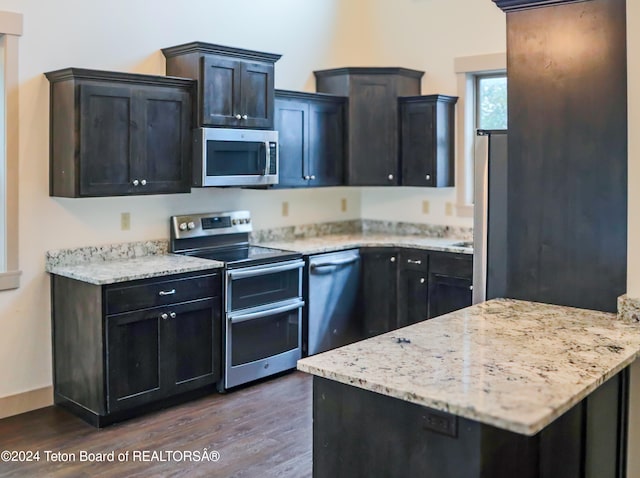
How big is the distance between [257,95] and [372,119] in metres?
1.22

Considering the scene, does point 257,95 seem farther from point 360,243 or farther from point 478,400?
point 478,400

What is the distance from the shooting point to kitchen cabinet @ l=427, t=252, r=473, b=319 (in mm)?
5062

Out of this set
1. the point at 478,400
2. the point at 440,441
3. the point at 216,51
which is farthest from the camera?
the point at 216,51

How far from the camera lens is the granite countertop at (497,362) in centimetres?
188

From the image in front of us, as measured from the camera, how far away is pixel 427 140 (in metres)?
5.61

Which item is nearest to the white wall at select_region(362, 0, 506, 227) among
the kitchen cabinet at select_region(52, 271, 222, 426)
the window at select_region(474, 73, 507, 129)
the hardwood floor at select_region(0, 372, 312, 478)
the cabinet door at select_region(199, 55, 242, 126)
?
the window at select_region(474, 73, 507, 129)

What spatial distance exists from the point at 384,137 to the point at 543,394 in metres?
3.98

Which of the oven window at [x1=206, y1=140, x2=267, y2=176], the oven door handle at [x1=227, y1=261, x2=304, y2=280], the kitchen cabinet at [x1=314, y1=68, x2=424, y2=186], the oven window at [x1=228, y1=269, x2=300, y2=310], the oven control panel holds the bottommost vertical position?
the oven window at [x1=228, y1=269, x2=300, y2=310]

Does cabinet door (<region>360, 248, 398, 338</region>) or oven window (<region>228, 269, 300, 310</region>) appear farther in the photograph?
cabinet door (<region>360, 248, 398, 338</region>)

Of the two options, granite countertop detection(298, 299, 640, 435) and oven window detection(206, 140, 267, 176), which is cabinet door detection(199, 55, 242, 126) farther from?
granite countertop detection(298, 299, 640, 435)

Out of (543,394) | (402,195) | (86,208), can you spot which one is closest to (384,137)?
(402,195)

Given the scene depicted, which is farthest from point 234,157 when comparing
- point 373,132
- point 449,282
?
point 449,282

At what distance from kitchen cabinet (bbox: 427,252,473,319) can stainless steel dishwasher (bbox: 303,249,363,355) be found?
0.58 meters

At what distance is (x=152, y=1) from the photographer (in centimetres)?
468
